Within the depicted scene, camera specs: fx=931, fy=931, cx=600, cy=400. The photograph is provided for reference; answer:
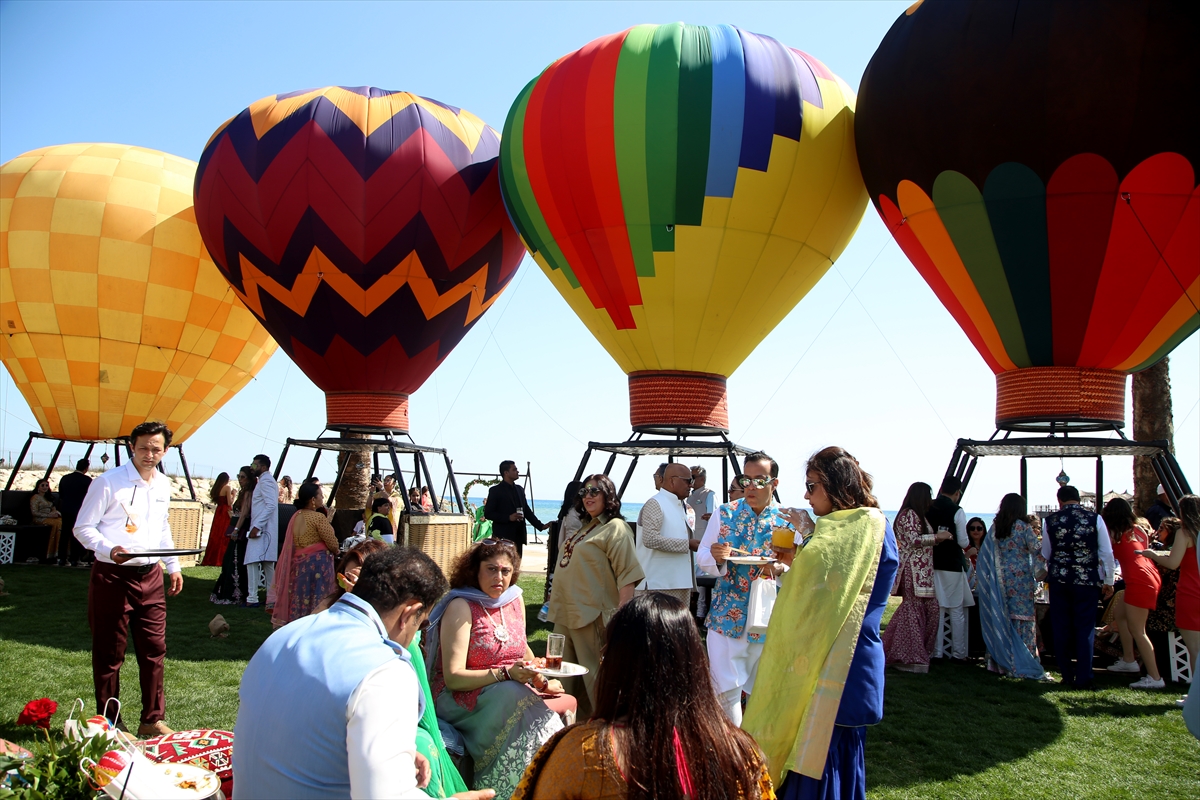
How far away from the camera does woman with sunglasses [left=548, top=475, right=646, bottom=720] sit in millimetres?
4629

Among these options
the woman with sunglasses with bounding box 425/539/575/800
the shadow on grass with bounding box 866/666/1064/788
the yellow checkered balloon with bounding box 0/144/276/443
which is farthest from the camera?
the yellow checkered balloon with bounding box 0/144/276/443

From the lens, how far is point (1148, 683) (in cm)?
664

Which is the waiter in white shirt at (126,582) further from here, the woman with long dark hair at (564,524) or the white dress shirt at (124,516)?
the woman with long dark hair at (564,524)

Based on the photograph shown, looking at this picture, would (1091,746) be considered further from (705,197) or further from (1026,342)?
(705,197)

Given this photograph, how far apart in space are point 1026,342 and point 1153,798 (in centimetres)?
466

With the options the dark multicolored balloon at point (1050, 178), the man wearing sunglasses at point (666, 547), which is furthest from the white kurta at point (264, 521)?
the dark multicolored balloon at point (1050, 178)

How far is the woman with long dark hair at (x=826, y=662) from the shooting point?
291 centimetres

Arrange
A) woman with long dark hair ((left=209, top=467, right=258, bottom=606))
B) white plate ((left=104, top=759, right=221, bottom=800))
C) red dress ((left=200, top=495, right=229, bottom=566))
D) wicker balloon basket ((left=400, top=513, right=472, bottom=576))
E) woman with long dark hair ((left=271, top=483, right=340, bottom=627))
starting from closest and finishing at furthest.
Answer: white plate ((left=104, top=759, right=221, bottom=800)), woman with long dark hair ((left=271, top=483, right=340, bottom=627)), woman with long dark hair ((left=209, top=467, right=258, bottom=606)), wicker balloon basket ((left=400, top=513, right=472, bottom=576)), red dress ((left=200, top=495, right=229, bottom=566))

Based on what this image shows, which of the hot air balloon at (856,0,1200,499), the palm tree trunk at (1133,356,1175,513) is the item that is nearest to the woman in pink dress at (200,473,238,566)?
the hot air balloon at (856,0,1200,499)

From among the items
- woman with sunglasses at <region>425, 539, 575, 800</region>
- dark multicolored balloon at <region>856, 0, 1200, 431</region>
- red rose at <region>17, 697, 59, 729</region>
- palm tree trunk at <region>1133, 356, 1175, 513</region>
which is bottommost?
red rose at <region>17, 697, 59, 729</region>

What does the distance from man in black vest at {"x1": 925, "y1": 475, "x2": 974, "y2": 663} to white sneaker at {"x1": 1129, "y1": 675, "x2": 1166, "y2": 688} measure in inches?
47.5

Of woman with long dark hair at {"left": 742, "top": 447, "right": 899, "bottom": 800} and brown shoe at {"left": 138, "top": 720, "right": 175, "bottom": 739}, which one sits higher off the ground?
woman with long dark hair at {"left": 742, "top": 447, "right": 899, "bottom": 800}

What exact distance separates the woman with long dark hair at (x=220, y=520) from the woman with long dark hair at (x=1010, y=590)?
8157mm

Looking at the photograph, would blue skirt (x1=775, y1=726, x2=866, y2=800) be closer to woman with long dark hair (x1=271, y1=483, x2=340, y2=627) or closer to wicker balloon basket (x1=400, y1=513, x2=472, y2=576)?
woman with long dark hair (x1=271, y1=483, x2=340, y2=627)
